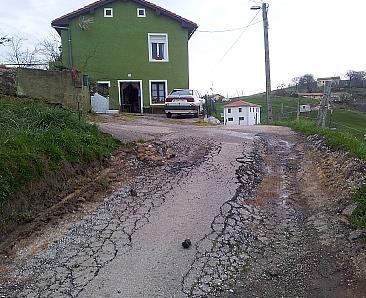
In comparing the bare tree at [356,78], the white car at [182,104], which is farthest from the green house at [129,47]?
the bare tree at [356,78]

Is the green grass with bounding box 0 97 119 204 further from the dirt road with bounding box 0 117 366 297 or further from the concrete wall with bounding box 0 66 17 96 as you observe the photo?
the concrete wall with bounding box 0 66 17 96

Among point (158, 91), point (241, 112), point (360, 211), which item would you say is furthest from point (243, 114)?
point (360, 211)

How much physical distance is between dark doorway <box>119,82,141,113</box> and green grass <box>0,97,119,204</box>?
55.0 feet

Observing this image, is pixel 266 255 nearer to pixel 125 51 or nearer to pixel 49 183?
pixel 49 183

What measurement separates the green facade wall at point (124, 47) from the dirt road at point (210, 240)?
18.5m

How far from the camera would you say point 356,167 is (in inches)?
253

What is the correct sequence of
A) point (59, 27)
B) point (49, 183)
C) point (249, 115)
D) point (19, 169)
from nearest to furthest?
point (19, 169) → point (49, 183) → point (59, 27) → point (249, 115)

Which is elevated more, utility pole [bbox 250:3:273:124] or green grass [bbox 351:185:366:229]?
utility pole [bbox 250:3:273:124]

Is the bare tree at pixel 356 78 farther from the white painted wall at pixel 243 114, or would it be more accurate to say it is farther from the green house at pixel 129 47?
the green house at pixel 129 47

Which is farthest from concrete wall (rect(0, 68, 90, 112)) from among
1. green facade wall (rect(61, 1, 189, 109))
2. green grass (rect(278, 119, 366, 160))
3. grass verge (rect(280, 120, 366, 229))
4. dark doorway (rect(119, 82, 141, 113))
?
dark doorway (rect(119, 82, 141, 113))

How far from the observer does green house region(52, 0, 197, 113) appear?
976 inches

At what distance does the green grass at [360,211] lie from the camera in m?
4.56

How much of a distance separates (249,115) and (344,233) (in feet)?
186

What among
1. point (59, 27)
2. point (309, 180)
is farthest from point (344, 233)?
point (59, 27)
